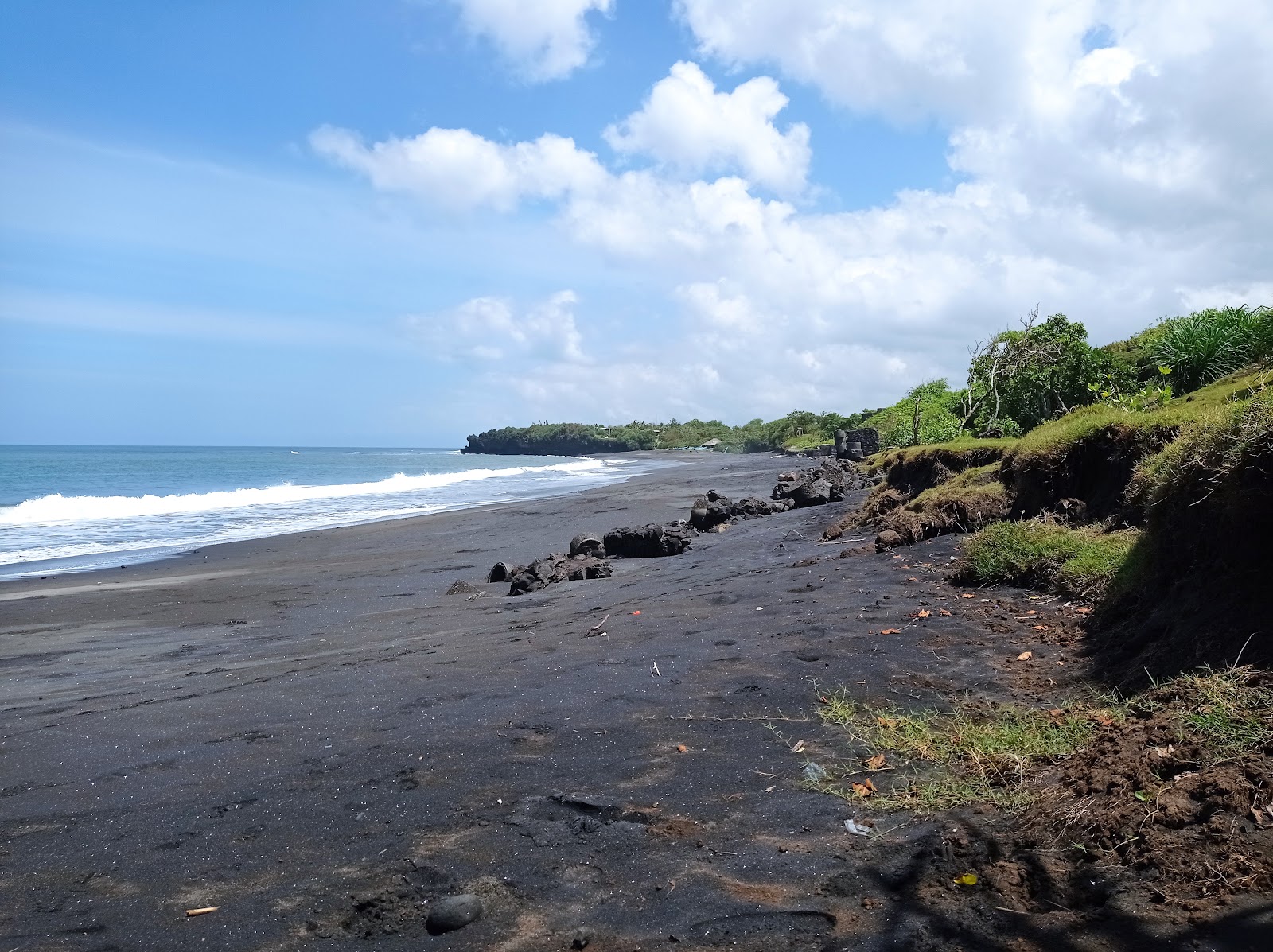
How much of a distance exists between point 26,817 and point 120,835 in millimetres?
783

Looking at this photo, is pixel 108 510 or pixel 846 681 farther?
pixel 108 510

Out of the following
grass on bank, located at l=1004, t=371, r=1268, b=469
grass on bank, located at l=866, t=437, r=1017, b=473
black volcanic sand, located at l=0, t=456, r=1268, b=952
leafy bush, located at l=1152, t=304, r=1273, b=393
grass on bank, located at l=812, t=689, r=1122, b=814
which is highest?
leafy bush, located at l=1152, t=304, r=1273, b=393

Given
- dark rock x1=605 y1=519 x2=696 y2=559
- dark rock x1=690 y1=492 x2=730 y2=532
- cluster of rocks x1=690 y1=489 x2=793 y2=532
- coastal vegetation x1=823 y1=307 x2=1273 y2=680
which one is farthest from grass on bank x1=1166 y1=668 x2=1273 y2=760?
dark rock x1=690 y1=492 x2=730 y2=532

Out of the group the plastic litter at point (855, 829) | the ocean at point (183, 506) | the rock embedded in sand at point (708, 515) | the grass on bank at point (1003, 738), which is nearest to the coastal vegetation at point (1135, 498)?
the grass on bank at point (1003, 738)

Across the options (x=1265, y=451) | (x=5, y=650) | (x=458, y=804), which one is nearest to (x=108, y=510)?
(x=5, y=650)

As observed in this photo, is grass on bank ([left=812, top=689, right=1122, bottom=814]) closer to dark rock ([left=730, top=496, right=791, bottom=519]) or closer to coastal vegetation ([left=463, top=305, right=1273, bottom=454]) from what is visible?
coastal vegetation ([left=463, top=305, right=1273, bottom=454])

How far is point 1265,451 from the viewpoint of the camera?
4988 mm

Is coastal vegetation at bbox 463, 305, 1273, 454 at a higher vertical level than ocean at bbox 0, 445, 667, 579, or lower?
higher

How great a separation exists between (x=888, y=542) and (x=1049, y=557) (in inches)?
115

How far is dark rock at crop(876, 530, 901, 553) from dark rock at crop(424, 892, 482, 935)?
8377 millimetres

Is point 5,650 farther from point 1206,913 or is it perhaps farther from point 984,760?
point 1206,913

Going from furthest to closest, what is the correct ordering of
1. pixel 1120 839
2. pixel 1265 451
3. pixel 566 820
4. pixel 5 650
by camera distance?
pixel 5 650, pixel 1265 451, pixel 566 820, pixel 1120 839

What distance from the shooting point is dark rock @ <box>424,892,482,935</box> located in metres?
3.32

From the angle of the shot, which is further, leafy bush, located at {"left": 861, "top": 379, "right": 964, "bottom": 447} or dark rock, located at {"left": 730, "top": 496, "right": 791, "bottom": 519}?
leafy bush, located at {"left": 861, "top": 379, "right": 964, "bottom": 447}
